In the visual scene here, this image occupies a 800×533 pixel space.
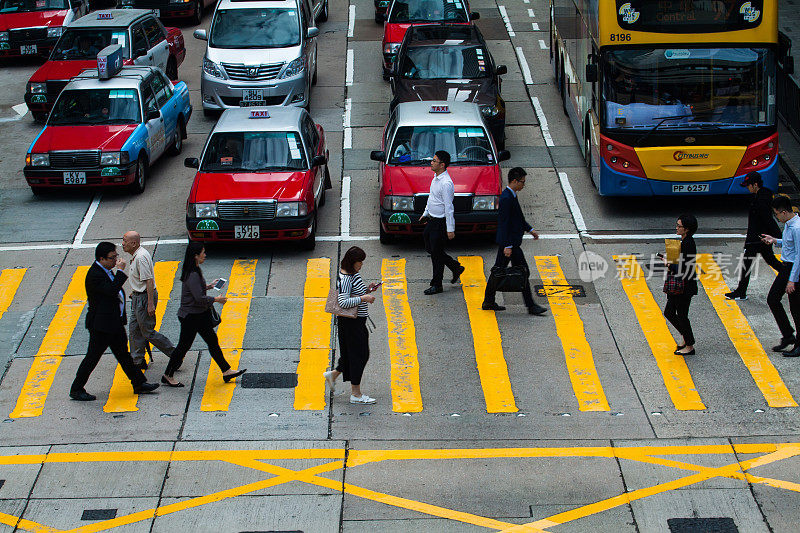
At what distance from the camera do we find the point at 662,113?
16219 millimetres

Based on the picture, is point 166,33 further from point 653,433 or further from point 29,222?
point 653,433

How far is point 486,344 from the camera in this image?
42.1 feet

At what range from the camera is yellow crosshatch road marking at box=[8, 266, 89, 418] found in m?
11.6

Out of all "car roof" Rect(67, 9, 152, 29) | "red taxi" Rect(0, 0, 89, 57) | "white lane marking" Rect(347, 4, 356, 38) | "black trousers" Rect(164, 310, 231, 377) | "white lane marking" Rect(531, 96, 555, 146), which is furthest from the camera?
"white lane marking" Rect(347, 4, 356, 38)

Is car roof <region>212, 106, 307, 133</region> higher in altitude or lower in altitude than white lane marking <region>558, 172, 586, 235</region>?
higher

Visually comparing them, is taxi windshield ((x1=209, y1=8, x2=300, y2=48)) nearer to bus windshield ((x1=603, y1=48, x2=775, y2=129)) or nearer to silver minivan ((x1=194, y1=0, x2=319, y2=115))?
silver minivan ((x1=194, y1=0, x2=319, y2=115))

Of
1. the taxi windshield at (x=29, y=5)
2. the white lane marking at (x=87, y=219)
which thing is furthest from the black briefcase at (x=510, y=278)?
the taxi windshield at (x=29, y=5)

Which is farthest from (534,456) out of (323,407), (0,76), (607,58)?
(0,76)

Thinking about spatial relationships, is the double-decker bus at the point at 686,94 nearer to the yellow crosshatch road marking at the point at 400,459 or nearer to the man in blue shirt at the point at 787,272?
the man in blue shirt at the point at 787,272

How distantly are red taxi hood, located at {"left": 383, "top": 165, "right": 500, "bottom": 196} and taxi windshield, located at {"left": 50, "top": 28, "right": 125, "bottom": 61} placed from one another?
9589 mm

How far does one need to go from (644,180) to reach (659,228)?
799mm

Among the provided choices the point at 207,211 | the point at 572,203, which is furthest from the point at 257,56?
the point at 572,203

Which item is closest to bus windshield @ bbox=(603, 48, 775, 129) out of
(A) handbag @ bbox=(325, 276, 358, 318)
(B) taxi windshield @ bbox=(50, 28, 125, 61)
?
(A) handbag @ bbox=(325, 276, 358, 318)

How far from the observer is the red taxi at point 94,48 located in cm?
2175
